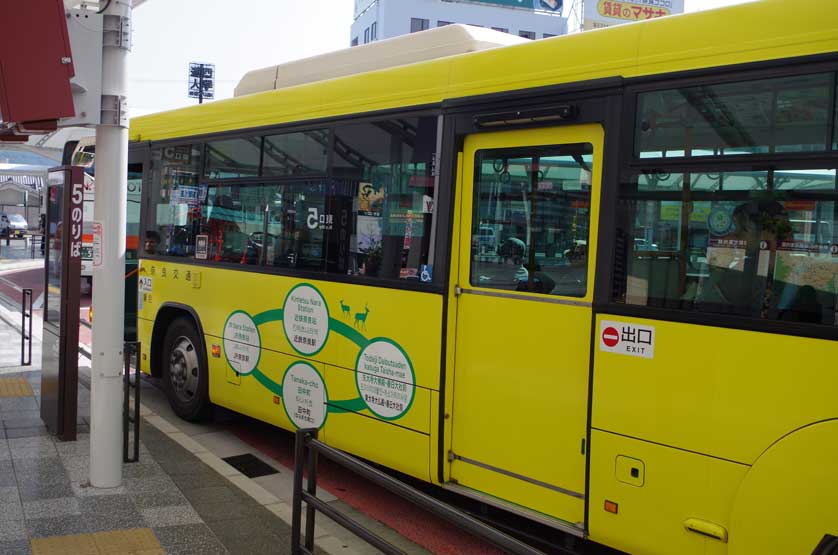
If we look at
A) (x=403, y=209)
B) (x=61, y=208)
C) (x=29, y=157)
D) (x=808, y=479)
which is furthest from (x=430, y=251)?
(x=29, y=157)

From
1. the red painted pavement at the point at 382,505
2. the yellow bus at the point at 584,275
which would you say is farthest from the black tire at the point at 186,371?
the yellow bus at the point at 584,275

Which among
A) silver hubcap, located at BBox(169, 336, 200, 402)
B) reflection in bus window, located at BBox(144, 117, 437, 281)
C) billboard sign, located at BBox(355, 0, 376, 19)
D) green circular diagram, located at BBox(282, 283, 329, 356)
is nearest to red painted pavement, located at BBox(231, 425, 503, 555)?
silver hubcap, located at BBox(169, 336, 200, 402)

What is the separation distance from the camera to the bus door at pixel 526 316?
4602 mm

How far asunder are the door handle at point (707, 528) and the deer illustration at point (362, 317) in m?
2.72

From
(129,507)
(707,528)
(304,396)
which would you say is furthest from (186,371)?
(707,528)

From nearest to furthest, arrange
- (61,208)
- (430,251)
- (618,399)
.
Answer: (618,399)
(430,251)
(61,208)

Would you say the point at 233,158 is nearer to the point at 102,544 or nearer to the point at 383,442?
the point at 383,442

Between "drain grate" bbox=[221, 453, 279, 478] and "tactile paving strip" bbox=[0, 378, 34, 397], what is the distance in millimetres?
3221

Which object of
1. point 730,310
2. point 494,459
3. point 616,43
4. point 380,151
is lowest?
point 494,459

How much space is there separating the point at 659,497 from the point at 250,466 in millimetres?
3973

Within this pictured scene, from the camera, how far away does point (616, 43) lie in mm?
4535

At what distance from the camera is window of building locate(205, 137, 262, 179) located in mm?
7281

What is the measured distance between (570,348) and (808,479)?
142 centimetres

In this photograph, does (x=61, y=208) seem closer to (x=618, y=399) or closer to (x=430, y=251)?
(x=430, y=251)
